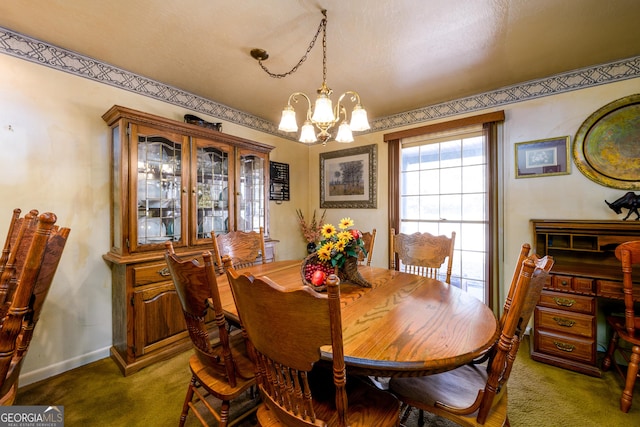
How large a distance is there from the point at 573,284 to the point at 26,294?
3169 millimetres

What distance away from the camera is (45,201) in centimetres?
197

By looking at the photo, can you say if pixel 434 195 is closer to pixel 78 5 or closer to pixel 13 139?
pixel 78 5

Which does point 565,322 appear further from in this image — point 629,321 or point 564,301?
point 629,321

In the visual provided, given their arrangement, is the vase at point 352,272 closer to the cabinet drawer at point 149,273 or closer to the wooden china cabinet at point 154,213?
the wooden china cabinet at point 154,213

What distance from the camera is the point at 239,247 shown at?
2188 millimetres

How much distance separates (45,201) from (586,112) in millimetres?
4514

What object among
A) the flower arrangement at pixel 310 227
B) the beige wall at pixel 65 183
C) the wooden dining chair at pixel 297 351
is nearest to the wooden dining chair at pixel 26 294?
the wooden dining chair at pixel 297 351

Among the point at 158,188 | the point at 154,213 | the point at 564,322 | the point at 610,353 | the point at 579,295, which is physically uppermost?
the point at 158,188

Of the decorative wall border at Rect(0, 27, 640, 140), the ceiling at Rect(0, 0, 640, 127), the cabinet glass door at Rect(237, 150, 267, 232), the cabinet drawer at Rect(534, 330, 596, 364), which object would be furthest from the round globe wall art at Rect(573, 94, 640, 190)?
the cabinet glass door at Rect(237, 150, 267, 232)

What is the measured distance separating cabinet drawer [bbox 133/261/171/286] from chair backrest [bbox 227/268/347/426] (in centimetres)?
161

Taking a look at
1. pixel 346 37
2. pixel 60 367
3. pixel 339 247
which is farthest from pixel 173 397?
pixel 346 37

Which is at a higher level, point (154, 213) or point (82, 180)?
point (82, 180)

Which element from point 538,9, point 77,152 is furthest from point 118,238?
point 538,9

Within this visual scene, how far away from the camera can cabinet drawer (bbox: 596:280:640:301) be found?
1.86 metres
